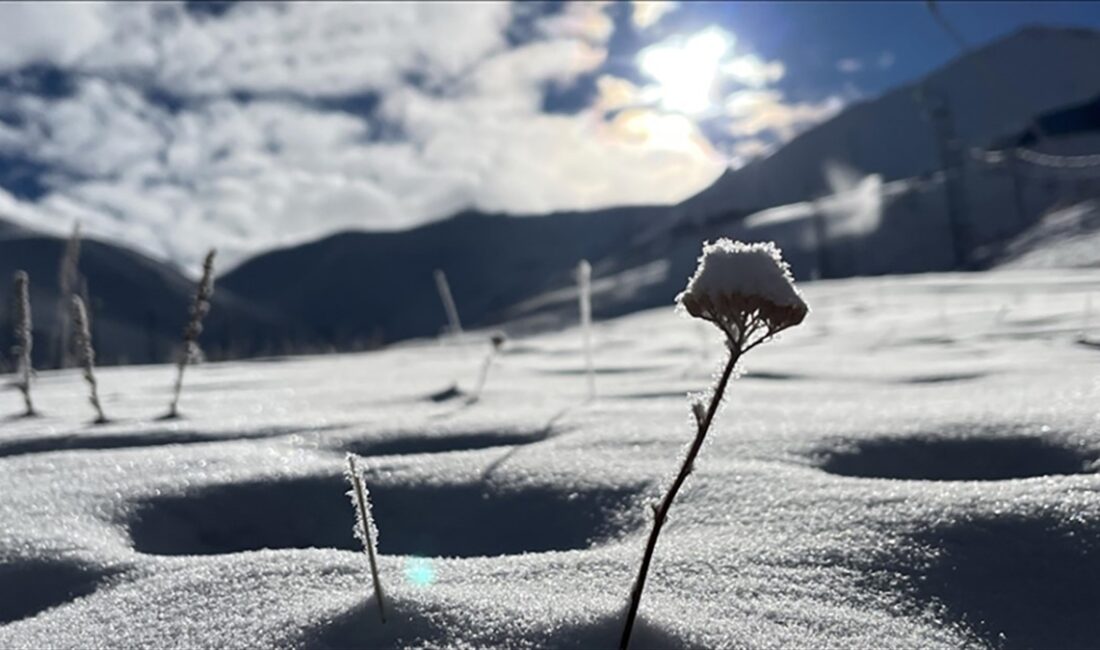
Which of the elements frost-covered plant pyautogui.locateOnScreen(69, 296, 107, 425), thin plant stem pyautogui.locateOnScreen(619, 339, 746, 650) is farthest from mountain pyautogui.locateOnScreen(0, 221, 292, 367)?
thin plant stem pyautogui.locateOnScreen(619, 339, 746, 650)

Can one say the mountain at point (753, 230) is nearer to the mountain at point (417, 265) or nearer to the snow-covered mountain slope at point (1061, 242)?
the mountain at point (417, 265)

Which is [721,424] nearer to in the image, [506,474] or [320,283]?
[506,474]

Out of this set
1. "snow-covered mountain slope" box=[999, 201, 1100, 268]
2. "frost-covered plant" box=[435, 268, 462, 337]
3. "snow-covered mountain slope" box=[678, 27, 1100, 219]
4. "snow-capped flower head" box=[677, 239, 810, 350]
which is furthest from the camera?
"snow-covered mountain slope" box=[678, 27, 1100, 219]

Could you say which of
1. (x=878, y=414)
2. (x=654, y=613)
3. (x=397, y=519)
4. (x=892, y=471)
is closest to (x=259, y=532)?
(x=397, y=519)

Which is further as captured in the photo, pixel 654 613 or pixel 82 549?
pixel 82 549

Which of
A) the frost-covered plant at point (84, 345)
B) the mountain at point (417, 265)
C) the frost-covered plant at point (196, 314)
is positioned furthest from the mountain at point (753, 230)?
the frost-covered plant at point (84, 345)

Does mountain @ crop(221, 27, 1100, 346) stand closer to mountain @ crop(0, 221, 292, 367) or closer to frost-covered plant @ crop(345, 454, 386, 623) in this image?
frost-covered plant @ crop(345, 454, 386, 623)
